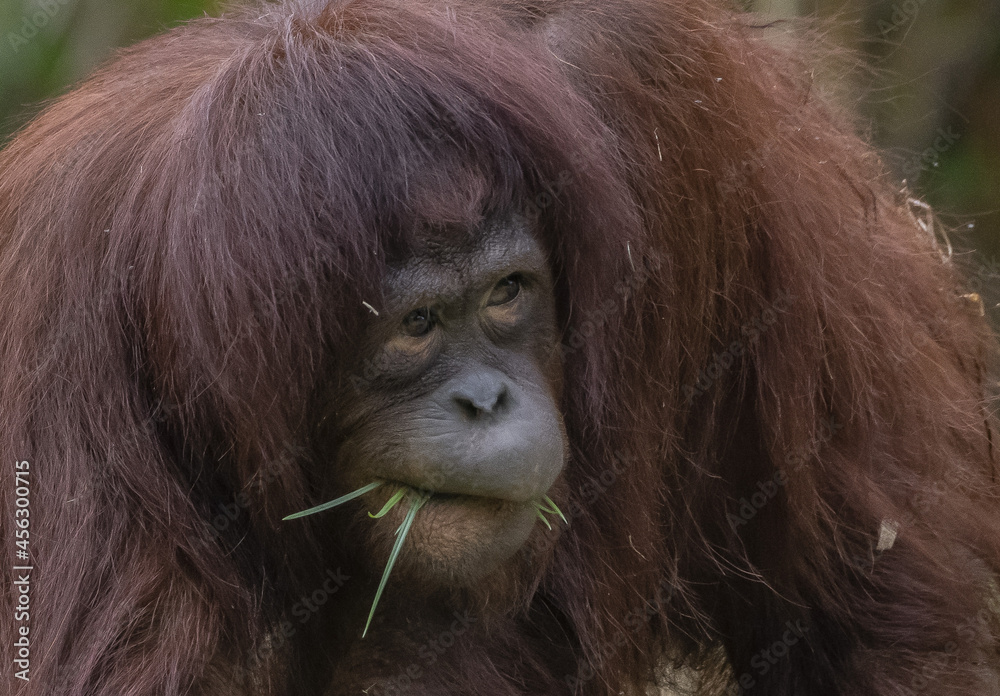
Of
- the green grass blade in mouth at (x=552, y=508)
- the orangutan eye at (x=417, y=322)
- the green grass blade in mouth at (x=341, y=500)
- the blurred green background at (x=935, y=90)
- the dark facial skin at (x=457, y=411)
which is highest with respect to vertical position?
the orangutan eye at (x=417, y=322)

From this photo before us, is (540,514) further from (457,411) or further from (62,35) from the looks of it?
(62,35)

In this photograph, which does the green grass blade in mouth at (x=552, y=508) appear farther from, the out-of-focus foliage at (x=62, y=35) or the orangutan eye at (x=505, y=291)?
the out-of-focus foliage at (x=62, y=35)


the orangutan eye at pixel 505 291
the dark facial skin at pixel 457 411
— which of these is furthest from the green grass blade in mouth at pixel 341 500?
the orangutan eye at pixel 505 291

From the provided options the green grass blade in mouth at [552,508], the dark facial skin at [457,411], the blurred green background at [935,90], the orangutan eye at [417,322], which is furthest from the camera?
the blurred green background at [935,90]

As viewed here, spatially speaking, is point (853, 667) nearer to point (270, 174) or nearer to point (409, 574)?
point (409, 574)

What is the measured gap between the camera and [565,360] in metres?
2.39

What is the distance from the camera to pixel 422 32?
2145 millimetres

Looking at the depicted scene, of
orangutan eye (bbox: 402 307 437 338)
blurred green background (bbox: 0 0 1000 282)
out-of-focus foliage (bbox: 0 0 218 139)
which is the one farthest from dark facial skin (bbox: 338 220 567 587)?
blurred green background (bbox: 0 0 1000 282)

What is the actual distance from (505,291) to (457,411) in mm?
288

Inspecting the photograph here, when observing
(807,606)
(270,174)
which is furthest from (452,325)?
(807,606)

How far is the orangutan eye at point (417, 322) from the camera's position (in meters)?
2.10

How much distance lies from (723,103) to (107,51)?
8.41 ft

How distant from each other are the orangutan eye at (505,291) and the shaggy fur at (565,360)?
0.12m

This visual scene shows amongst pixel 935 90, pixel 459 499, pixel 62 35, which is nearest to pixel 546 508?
pixel 459 499
